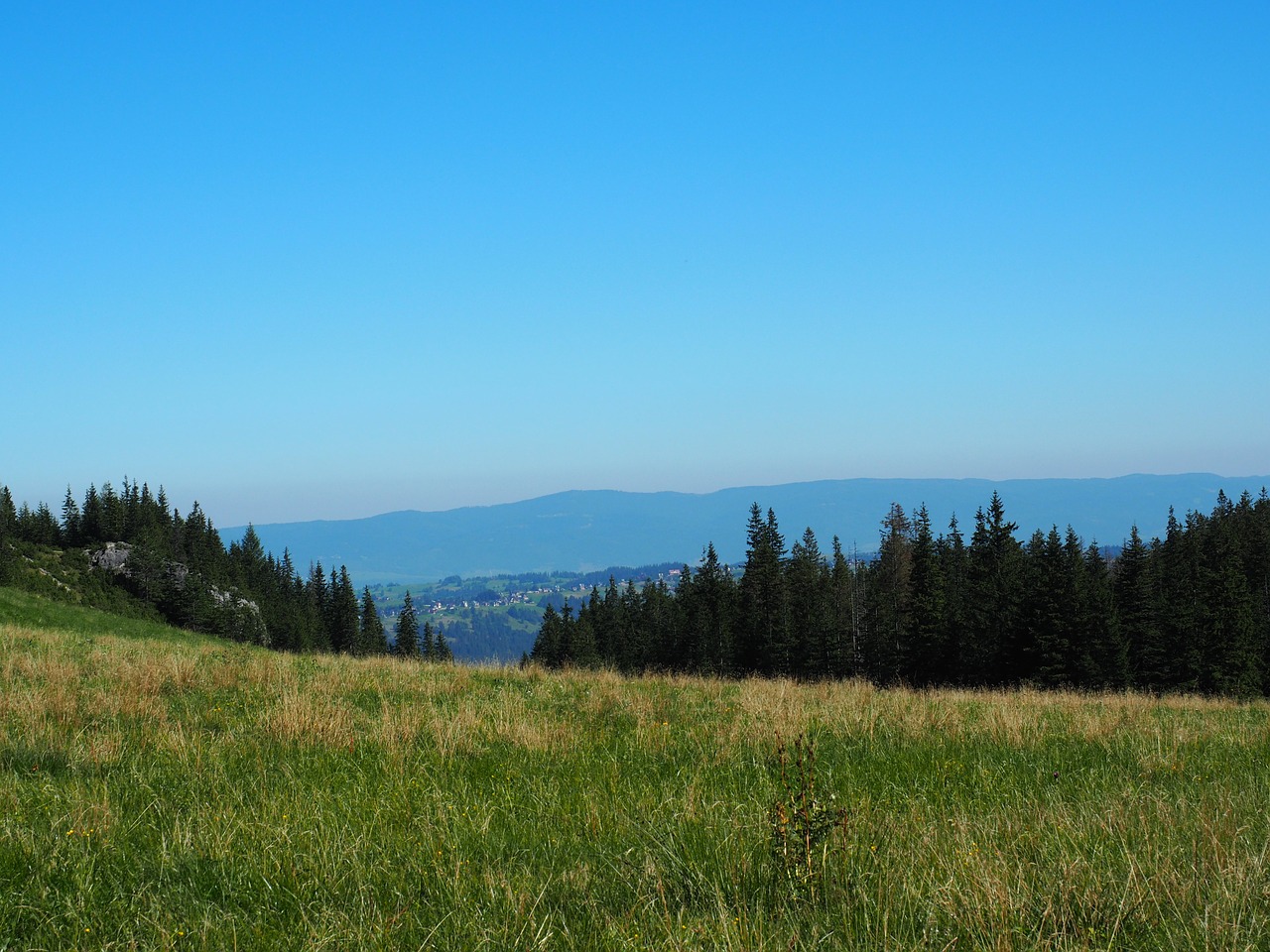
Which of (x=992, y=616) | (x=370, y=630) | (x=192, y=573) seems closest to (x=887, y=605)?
(x=992, y=616)

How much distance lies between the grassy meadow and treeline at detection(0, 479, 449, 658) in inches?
2190

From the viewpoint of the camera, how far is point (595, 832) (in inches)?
217

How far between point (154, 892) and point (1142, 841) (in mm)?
5827

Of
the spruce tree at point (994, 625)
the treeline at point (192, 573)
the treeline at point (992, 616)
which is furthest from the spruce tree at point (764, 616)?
the treeline at point (192, 573)

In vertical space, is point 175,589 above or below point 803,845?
below

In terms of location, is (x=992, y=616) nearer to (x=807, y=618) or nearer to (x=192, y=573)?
(x=807, y=618)

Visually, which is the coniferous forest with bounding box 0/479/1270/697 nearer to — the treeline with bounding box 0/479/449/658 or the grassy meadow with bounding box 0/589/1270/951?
the treeline with bounding box 0/479/449/658

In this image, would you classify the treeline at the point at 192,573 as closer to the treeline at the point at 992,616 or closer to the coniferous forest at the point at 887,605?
the coniferous forest at the point at 887,605

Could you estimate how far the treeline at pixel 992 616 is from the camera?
54562 millimetres

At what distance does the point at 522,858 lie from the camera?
502 cm

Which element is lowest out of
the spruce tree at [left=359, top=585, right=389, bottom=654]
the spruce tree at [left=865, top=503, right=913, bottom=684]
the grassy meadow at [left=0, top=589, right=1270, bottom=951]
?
the spruce tree at [left=359, top=585, right=389, bottom=654]

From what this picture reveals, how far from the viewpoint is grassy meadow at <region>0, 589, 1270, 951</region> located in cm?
397

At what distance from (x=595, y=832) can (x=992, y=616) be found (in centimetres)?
6163

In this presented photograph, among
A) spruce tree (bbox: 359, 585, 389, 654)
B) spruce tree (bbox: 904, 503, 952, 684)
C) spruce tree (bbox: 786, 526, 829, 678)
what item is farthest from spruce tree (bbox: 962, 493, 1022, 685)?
spruce tree (bbox: 359, 585, 389, 654)
